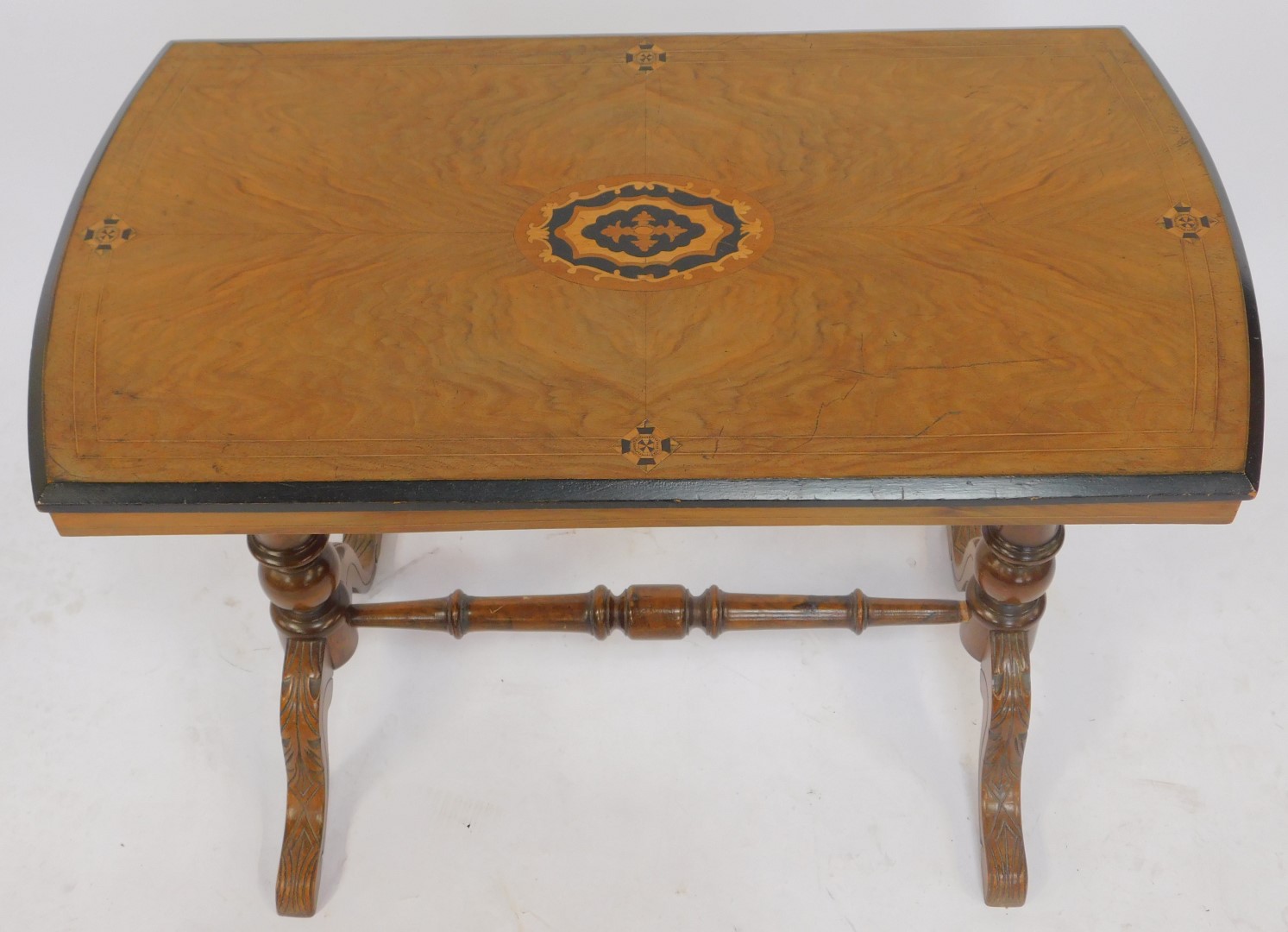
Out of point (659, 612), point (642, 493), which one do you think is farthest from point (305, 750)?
point (642, 493)

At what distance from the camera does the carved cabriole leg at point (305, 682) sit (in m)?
2.07

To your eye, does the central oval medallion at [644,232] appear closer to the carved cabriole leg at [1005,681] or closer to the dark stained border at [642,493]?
the dark stained border at [642,493]

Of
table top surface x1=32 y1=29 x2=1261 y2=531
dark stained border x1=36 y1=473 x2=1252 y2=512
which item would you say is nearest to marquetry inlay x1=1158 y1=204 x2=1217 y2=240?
table top surface x1=32 y1=29 x2=1261 y2=531

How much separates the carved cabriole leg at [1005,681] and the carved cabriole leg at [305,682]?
1.00 metres

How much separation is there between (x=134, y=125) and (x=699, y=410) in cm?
98

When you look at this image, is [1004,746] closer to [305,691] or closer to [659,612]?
[659,612]

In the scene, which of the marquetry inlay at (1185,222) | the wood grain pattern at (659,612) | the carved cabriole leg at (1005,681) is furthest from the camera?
the wood grain pattern at (659,612)

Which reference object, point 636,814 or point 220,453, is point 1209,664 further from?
point 220,453

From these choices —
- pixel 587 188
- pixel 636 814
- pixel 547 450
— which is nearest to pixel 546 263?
pixel 587 188

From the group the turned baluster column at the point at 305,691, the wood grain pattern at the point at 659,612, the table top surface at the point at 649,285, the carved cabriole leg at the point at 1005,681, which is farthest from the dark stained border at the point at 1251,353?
the turned baluster column at the point at 305,691

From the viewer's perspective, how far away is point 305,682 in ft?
7.07

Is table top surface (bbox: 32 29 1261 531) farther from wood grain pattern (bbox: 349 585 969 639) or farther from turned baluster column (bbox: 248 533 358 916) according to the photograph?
wood grain pattern (bbox: 349 585 969 639)

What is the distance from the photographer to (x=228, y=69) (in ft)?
7.00

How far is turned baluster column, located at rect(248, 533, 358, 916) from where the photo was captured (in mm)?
2074
